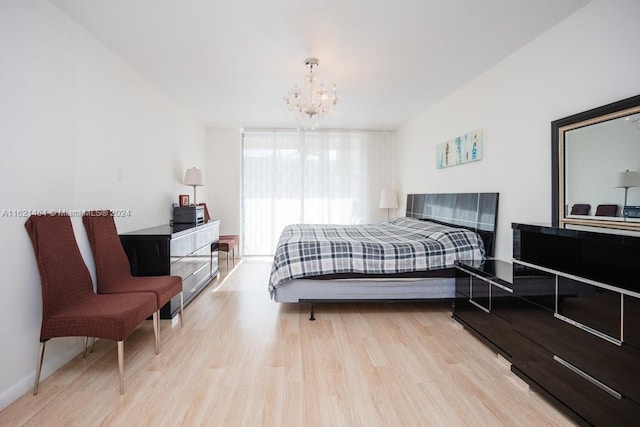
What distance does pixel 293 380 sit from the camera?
189 centimetres

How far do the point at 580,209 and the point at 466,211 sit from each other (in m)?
1.41

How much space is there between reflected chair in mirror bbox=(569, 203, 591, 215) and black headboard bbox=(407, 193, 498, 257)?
2.87 ft

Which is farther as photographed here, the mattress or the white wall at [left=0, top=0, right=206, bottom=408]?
the mattress

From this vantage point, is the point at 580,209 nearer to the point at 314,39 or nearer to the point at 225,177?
the point at 314,39

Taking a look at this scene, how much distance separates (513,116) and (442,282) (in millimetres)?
1657

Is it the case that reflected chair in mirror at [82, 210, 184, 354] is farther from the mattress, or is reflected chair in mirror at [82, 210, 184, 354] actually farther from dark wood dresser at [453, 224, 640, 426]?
dark wood dresser at [453, 224, 640, 426]

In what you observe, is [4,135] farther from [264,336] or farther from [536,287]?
[536,287]

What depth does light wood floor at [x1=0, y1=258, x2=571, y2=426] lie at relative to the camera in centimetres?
158

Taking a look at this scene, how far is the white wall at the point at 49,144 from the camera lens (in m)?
1.72

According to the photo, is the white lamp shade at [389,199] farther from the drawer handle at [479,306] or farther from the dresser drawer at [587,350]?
the dresser drawer at [587,350]

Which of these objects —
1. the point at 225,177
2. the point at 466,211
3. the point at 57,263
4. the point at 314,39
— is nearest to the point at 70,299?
the point at 57,263

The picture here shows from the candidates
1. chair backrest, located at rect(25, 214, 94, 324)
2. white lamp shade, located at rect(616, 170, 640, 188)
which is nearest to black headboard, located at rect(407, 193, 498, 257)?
white lamp shade, located at rect(616, 170, 640, 188)

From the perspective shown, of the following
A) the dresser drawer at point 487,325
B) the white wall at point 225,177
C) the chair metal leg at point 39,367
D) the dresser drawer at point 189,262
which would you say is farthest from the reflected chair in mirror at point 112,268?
the white wall at point 225,177

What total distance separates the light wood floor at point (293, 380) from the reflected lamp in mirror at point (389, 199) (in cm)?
296
